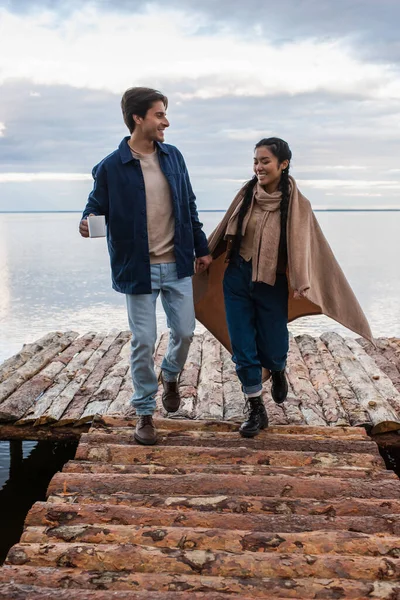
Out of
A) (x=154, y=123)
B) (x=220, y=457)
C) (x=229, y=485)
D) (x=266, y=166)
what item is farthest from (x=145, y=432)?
(x=154, y=123)

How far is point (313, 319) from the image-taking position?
21.8 metres

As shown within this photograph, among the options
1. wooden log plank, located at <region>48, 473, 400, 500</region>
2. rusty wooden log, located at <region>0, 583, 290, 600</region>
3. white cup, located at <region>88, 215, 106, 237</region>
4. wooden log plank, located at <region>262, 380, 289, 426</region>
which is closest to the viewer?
rusty wooden log, located at <region>0, 583, 290, 600</region>

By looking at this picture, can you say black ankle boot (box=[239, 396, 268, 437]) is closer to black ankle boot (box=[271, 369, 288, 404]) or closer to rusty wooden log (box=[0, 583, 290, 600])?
black ankle boot (box=[271, 369, 288, 404])

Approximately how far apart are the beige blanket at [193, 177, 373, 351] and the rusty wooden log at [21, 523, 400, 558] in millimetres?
1822

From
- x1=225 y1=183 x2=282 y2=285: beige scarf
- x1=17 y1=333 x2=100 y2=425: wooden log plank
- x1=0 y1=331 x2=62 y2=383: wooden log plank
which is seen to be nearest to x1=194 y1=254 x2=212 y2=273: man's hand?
x1=225 y1=183 x2=282 y2=285: beige scarf

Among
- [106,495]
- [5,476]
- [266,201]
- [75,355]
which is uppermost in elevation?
[266,201]

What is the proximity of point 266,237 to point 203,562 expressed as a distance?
2.33 meters

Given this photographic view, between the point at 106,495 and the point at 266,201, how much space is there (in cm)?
228

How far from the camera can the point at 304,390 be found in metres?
6.63

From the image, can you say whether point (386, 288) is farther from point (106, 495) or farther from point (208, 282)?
point (106, 495)

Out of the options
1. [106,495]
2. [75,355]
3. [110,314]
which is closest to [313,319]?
[110,314]

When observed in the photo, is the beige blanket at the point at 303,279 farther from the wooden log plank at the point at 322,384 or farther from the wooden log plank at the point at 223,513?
the wooden log plank at the point at 223,513

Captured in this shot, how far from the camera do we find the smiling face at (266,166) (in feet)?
15.4

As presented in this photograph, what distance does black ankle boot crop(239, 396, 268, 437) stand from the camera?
5047 millimetres
